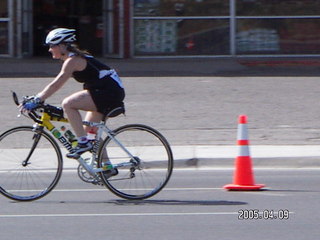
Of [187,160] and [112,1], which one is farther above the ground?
[112,1]

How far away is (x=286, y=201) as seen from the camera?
331 inches

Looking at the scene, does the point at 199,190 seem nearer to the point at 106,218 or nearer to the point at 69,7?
the point at 106,218

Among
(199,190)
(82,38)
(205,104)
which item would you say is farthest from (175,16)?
(199,190)

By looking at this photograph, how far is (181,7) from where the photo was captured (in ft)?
72.3

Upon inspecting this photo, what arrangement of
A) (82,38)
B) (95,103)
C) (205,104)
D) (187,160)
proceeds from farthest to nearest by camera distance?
(82,38), (205,104), (187,160), (95,103)

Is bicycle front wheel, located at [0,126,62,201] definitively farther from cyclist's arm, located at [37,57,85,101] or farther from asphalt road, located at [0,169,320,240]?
cyclist's arm, located at [37,57,85,101]

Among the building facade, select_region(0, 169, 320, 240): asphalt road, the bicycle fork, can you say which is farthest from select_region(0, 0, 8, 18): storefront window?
the bicycle fork

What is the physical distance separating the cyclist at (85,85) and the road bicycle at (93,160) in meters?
0.12

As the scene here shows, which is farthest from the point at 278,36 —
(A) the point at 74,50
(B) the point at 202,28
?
(A) the point at 74,50

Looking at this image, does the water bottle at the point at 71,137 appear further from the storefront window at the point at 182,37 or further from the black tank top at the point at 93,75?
the storefront window at the point at 182,37

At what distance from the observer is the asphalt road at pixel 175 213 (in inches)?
278

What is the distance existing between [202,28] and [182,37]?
60cm

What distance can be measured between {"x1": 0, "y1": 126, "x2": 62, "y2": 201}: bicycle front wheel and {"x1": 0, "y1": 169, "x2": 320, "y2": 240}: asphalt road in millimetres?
147

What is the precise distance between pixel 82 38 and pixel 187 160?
13399mm
